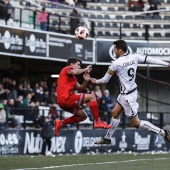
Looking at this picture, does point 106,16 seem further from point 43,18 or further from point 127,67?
point 127,67

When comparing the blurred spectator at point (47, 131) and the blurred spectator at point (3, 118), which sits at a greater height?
the blurred spectator at point (3, 118)

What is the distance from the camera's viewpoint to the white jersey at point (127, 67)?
16094 millimetres

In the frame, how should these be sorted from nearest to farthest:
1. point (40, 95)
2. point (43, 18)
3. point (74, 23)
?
point (40, 95), point (43, 18), point (74, 23)

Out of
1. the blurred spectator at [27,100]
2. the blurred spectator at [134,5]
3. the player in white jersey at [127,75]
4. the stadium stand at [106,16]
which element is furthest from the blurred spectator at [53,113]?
the player in white jersey at [127,75]

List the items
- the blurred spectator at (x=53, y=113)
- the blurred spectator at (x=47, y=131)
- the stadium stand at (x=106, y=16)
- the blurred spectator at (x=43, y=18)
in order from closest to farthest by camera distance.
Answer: the blurred spectator at (x=47, y=131) < the blurred spectator at (x=53, y=113) < the blurred spectator at (x=43, y=18) < the stadium stand at (x=106, y=16)

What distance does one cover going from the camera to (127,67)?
53.1ft

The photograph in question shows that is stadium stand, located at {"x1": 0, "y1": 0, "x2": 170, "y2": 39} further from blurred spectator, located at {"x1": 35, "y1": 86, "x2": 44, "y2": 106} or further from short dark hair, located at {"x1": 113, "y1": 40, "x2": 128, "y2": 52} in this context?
short dark hair, located at {"x1": 113, "y1": 40, "x2": 128, "y2": 52}

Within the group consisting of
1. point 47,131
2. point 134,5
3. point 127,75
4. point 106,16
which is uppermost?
point 134,5

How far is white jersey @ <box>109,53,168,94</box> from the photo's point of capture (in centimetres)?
1609

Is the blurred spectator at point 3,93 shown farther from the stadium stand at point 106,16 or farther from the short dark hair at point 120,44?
the short dark hair at point 120,44

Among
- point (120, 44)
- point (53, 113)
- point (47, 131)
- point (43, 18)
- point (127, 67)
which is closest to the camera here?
point (120, 44)

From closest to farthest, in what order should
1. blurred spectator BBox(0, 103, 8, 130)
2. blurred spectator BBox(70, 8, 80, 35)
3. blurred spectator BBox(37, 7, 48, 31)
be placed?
blurred spectator BBox(0, 103, 8, 130), blurred spectator BBox(37, 7, 48, 31), blurred spectator BBox(70, 8, 80, 35)

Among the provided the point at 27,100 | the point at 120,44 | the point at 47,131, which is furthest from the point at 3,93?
the point at 120,44

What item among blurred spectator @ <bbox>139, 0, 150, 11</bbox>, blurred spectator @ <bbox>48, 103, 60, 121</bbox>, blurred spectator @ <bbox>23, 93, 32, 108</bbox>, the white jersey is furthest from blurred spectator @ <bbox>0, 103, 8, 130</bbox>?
blurred spectator @ <bbox>139, 0, 150, 11</bbox>
